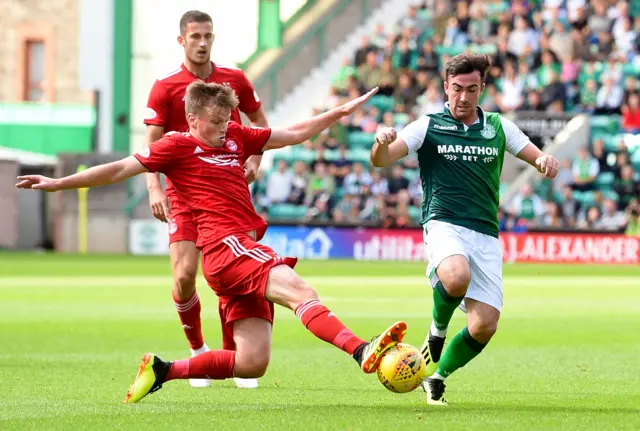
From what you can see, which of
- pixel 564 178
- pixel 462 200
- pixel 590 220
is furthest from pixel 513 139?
pixel 564 178

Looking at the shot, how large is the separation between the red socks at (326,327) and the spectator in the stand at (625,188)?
76.6 ft

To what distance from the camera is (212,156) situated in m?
7.50

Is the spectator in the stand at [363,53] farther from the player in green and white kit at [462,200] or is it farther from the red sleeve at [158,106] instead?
the player in green and white kit at [462,200]

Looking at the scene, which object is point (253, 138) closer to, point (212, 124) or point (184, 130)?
point (212, 124)

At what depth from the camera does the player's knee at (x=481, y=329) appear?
7754 millimetres

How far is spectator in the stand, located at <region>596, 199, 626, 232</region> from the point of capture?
28609 millimetres

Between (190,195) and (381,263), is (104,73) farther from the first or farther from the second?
(190,195)

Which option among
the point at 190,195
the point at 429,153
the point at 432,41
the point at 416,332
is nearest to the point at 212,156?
the point at 190,195

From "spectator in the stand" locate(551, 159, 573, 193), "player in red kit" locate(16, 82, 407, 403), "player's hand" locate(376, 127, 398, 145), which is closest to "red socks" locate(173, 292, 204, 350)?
"player in red kit" locate(16, 82, 407, 403)

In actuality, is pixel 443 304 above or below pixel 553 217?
above

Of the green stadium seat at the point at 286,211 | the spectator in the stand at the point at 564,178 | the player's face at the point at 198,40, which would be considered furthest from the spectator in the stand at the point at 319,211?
the player's face at the point at 198,40

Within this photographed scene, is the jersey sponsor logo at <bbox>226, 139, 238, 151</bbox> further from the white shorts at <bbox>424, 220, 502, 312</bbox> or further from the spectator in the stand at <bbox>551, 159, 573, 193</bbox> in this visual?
the spectator in the stand at <bbox>551, 159, 573, 193</bbox>

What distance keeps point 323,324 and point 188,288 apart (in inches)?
81.4

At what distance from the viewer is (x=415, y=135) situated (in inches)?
313
